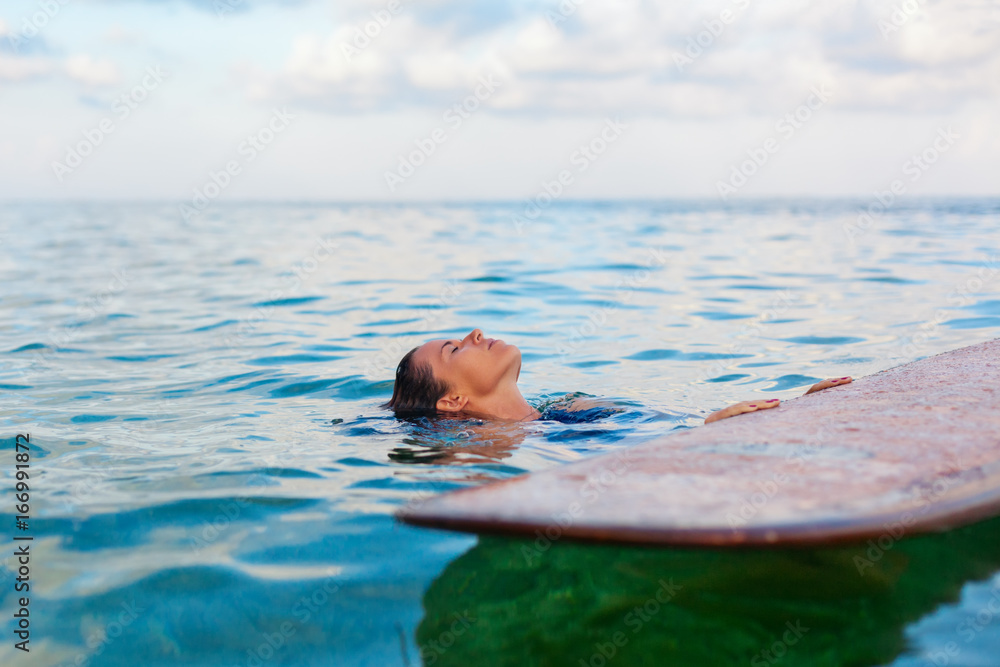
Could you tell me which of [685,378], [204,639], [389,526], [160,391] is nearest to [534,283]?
[685,378]

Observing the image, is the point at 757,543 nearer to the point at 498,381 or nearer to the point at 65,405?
the point at 498,381

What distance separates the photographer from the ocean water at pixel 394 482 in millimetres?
2250

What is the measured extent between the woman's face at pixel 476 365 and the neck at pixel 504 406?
38mm

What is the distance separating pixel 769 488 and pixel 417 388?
2.81 meters

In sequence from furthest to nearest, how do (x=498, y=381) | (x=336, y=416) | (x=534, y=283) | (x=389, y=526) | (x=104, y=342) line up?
(x=534, y=283) < (x=104, y=342) < (x=336, y=416) < (x=498, y=381) < (x=389, y=526)

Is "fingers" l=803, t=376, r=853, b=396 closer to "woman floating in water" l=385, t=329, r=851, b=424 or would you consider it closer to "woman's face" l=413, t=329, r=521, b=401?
"woman floating in water" l=385, t=329, r=851, b=424

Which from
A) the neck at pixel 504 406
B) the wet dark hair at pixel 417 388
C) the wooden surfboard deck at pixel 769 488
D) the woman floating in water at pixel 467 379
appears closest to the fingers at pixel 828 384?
the woman floating in water at pixel 467 379

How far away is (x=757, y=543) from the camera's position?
1930 millimetres

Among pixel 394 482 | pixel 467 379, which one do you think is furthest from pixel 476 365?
pixel 394 482

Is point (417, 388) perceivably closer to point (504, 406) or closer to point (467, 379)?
point (467, 379)

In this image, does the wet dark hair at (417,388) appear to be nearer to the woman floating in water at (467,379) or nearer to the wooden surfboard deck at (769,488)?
the woman floating in water at (467,379)

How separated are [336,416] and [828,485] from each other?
335 centimetres

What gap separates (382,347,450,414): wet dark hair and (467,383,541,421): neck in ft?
0.71

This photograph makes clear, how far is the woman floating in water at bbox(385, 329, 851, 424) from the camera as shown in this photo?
4.64 meters
